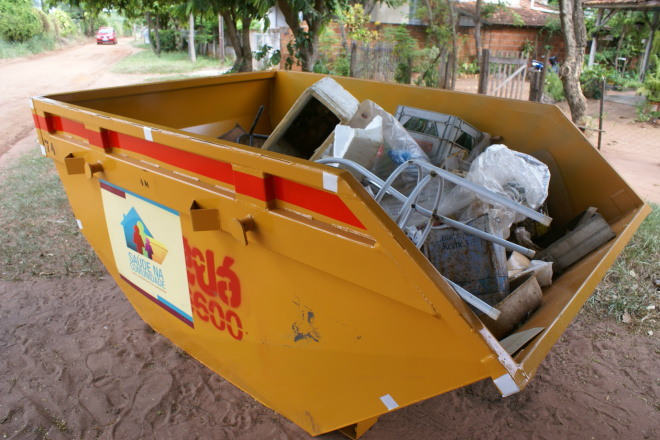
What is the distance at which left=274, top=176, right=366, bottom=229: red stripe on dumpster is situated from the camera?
4.64 ft

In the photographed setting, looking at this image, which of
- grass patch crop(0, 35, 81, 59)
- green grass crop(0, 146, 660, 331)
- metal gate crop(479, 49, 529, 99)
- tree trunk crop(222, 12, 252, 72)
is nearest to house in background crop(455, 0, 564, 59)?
metal gate crop(479, 49, 529, 99)

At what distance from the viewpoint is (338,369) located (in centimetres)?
169

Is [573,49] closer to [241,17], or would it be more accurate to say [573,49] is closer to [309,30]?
[309,30]

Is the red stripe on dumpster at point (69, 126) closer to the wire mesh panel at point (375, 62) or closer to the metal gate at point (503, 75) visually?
the metal gate at point (503, 75)

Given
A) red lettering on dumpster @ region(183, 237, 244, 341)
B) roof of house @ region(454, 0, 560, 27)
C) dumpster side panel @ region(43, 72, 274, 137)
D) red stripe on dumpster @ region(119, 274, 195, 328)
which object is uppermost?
roof of house @ region(454, 0, 560, 27)

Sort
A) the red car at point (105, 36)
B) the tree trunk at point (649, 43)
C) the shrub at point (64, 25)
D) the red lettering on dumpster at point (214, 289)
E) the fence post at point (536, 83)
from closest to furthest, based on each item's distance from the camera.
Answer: the red lettering on dumpster at point (214, 289) < the fence post at point (536, 83) < the tree trunk at point (649, 43) < the shrub at point (64, 25) < the red car at point (105, 36)

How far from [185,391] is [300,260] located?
1346 mm

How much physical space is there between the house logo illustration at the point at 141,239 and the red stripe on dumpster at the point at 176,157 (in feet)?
1.03

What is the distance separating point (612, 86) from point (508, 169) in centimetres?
1496

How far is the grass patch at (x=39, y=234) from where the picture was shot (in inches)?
147

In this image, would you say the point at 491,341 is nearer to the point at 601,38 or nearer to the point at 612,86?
the point at 612,86

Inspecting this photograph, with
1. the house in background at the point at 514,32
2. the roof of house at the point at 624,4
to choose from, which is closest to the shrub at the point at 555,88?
the roof of house at the point at 624,4

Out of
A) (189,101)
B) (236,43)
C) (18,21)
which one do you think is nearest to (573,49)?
(236,43)

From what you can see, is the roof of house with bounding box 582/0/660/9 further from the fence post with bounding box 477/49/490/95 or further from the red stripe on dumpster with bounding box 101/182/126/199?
the red stripe on dumpster with bounding box 101/182/126/199
